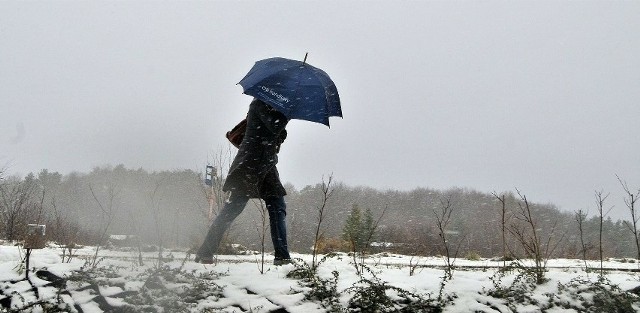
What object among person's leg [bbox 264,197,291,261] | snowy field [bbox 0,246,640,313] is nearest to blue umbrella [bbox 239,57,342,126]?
person's leg [bbox 264,197,291,261]

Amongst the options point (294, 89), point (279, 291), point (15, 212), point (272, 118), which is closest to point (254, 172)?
point (272, 118)

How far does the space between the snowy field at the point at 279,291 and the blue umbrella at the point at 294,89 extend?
4.33 feet

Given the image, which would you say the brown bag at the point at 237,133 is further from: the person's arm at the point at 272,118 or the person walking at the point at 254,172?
the person's arm at the point at 272,118

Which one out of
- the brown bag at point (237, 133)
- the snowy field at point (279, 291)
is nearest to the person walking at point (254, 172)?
the brown bag at point (237, 133)

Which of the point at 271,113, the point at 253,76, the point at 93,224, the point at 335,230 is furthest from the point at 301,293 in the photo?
the point at 335,230

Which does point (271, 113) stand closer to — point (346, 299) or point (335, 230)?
point (346, 299)

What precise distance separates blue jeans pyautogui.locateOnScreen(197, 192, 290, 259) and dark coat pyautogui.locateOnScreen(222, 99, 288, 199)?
0.40ft

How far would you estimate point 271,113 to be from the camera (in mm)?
3932

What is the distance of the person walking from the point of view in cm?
392

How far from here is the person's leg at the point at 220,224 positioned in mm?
3955

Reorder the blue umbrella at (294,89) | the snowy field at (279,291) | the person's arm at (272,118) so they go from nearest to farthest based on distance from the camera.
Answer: the snowy field at (279,291)
the blue umbrella at (294,89)
the person's arm at (272,118)

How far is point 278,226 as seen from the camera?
13.3 ft

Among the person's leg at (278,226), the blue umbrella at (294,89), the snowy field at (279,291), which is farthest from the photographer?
the person's leg at (278,226)

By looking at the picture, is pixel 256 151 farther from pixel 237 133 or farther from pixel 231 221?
pixel 231 221
